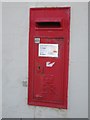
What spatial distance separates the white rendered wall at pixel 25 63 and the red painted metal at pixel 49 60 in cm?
8

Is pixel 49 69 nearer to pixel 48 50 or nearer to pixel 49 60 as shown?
pixel 49 60

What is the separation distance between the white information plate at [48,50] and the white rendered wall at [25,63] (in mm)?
245

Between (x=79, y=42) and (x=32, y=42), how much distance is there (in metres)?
0.74

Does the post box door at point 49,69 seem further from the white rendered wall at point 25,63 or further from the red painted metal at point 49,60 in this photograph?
the white rendered wall at point 25,63

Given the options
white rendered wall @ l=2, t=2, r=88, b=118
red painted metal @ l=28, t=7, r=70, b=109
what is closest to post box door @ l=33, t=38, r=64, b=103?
red painted metal @ l=28, t=7, r=70, b=109

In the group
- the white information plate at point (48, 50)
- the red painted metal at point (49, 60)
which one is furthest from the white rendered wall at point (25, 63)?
the white information plate at point (48, 50)

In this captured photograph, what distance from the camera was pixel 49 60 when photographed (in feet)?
11.9

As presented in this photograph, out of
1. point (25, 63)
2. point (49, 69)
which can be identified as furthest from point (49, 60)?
point (25, 63)

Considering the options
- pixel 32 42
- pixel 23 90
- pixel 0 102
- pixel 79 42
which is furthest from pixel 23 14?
pixel 0 102

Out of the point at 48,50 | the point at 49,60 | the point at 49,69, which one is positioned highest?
the point at 48,50

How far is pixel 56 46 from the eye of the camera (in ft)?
11.7

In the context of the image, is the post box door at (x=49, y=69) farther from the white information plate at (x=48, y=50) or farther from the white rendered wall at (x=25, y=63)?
the white rendered wall at (x=25, y=63)

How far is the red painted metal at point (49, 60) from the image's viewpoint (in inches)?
139

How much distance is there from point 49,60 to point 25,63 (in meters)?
0.40
